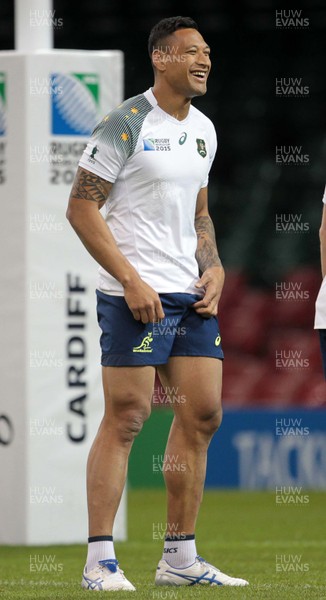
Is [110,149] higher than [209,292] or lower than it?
higher

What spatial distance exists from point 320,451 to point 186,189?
19.7ft

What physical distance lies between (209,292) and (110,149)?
613mm

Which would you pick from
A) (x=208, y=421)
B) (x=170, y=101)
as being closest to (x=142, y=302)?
(x=208, y=421)

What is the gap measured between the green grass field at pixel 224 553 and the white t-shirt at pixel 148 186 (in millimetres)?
1070

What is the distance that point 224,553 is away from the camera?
663 cm

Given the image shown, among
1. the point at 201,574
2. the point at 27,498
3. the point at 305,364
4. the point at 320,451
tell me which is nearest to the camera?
the point at 201,574

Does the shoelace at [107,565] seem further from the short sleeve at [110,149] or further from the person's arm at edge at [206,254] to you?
the short sleeve at [110,149]

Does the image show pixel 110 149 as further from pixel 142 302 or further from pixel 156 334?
pixel 156 334

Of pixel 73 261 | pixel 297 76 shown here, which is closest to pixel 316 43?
pixel 297 76

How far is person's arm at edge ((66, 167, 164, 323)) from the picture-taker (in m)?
4.70

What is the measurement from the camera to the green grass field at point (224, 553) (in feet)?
15.4

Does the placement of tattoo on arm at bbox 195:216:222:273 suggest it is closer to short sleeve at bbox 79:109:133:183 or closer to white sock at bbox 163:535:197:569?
short sleeve at bbox 79:109:133:183

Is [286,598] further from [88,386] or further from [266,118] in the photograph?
[266,118]

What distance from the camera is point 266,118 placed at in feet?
50.0
